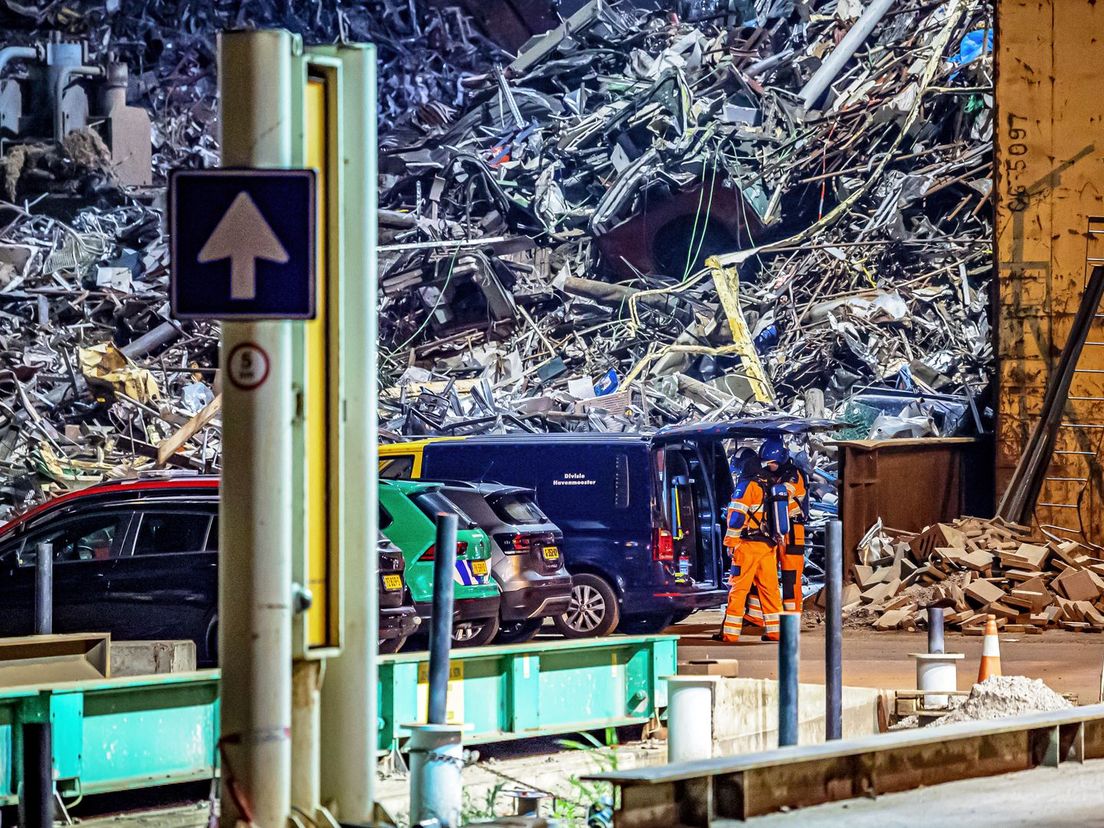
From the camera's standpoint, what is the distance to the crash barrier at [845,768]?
21.0 feet

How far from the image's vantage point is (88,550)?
14.1m

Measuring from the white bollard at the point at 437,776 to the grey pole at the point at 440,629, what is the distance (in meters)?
0.44

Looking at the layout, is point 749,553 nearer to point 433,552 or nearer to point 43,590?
point 433,552

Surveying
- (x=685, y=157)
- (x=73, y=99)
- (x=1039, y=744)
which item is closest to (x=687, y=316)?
(x=685, y=157)

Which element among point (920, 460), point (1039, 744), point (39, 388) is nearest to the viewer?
point (1039, 744)

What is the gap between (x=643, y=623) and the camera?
17.7 meters

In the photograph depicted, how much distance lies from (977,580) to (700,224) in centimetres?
784

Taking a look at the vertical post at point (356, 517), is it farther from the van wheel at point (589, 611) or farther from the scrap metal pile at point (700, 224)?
the scrap metal pile at point (700, 224)

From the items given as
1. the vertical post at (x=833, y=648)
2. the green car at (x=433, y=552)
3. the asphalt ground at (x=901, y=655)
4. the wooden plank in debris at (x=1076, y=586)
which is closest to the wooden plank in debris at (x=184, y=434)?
the asphalt ground at (x=901, y=655)

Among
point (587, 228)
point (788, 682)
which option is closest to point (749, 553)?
point (788, 682)

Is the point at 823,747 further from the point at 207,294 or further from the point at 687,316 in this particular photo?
the point at 687,316

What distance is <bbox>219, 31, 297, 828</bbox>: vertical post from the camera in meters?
4.84

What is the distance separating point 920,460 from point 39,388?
484 inches

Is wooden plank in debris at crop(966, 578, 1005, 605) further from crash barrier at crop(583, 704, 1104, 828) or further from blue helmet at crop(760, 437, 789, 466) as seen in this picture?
crash barrier at crop(583, 704, 1104, 828)
